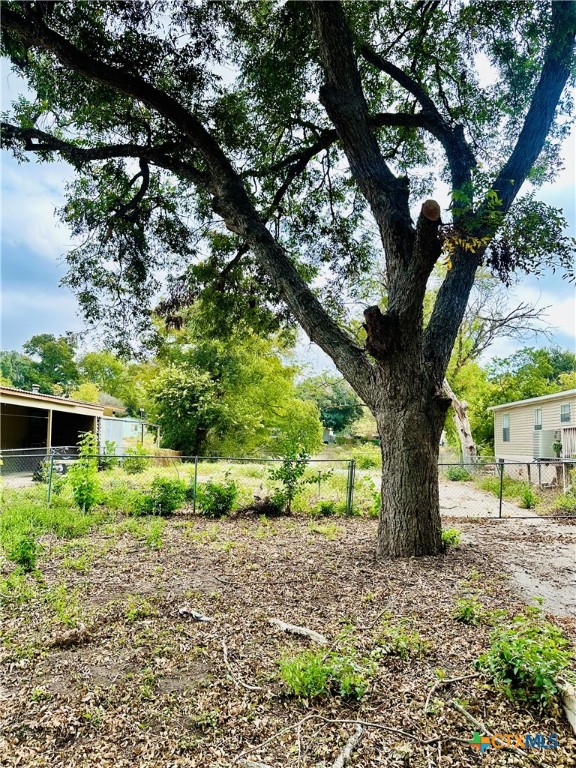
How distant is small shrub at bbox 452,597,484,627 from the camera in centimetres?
329

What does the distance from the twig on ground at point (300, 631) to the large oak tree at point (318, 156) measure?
6.91 ft

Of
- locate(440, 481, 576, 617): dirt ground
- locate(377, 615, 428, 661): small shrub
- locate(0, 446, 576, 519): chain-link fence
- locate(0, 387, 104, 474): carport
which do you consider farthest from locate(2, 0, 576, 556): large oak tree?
locate(0, 387, 104, 474): carport

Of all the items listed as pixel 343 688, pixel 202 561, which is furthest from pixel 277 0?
pixel 343 688

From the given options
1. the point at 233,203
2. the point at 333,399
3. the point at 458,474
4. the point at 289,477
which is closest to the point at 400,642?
the point at 233,203

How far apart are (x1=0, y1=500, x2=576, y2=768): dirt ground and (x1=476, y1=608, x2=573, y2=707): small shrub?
0.08m

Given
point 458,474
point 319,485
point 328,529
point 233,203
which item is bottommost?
point 458,474

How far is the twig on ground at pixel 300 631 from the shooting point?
9.91 feet

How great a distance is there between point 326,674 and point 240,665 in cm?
56

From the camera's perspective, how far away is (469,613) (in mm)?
3318

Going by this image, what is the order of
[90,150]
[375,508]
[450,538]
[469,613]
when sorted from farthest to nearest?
[375,508] < [90,150] < [450,538] < [469,613]

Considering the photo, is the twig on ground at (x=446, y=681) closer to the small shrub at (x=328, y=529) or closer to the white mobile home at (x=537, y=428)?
the small shrub at (x=328, y=529)

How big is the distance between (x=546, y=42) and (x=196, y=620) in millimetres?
7040

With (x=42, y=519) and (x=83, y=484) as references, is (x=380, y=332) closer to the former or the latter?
(x=83, y=484)

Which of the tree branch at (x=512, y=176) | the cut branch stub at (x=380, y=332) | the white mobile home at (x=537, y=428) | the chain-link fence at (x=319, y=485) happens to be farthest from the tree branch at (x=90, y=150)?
the white mobile home at (x=537, y=428)
